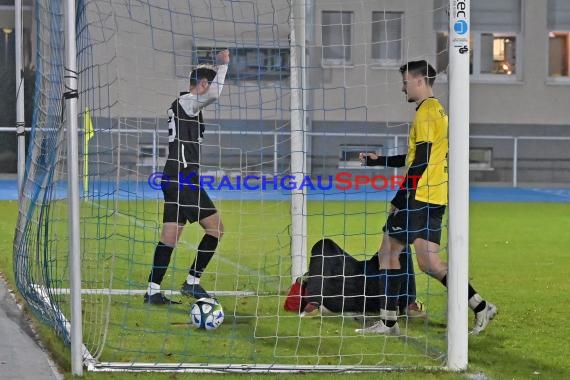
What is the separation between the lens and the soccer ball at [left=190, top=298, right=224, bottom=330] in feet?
25.1

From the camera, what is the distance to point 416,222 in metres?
7.32

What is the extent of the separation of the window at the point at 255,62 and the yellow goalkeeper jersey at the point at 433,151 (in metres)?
1.65

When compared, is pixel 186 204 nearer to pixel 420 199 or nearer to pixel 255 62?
pixel 255 62

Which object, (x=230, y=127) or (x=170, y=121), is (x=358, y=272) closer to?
(x=170, y=121)

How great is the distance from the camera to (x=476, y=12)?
28859mm

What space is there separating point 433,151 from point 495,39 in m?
23.0

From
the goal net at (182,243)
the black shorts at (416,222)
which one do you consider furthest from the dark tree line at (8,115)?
the black shorts at (416,222)

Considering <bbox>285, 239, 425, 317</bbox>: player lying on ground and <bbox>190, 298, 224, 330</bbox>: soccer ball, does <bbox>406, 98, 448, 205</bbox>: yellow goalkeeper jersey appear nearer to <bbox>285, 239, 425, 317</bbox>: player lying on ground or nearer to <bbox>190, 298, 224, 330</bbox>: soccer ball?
<bbox>285, 239, 425, 317</bbox>: player lying on ground

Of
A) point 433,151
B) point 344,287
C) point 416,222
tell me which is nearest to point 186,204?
point 344,287

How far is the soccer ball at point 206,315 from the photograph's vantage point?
25.1 feet

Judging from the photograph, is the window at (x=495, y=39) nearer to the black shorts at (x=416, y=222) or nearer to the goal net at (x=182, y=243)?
the goal net at (x=182, y=243)

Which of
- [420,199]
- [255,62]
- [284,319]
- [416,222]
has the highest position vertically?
[255,62]

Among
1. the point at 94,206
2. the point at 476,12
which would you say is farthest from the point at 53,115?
the point at 476,12

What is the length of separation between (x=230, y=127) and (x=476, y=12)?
14153mm
